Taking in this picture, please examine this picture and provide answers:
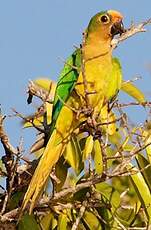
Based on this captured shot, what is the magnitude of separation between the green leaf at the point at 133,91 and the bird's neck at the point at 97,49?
0.37 m

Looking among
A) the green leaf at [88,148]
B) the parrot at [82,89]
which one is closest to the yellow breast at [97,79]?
the parrot at [82,89]

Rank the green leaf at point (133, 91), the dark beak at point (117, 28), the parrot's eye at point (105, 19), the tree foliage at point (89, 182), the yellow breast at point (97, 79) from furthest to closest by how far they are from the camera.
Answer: the parrot's eye at point (105, 19) → the dark beak at point (117, 28) → the yellow breast at point (97, 79) → the green leaf at point (133, 91) → the tree foliage at point (89, 182)

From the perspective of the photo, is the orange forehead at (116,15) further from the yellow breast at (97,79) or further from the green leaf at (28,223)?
the green leaf at (28,223)

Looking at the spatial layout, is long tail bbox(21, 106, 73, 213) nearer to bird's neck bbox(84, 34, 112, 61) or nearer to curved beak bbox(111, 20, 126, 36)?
bird's neck bbox(84, 34, 112, 61)

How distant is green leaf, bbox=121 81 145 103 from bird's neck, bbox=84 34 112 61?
373 millimetres

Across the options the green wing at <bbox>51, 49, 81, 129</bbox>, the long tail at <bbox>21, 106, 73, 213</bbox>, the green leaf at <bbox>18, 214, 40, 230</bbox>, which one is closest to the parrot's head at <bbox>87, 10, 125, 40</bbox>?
the green wing at <bbox>51, 49, 81, 129</bbox>

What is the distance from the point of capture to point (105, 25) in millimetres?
2486

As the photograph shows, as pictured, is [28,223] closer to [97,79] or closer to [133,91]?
[133,91]

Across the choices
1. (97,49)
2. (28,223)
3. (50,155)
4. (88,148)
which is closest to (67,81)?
(97,49)

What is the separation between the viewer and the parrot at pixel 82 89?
1720 millimetres

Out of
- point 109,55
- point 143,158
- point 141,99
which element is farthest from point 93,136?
point 109,55

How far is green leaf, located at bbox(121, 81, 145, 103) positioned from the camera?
1.90m

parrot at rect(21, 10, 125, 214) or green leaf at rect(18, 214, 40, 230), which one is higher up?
parrot at rect(21, 10, 125, 214)

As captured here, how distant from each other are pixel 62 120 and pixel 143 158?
1.78ft
